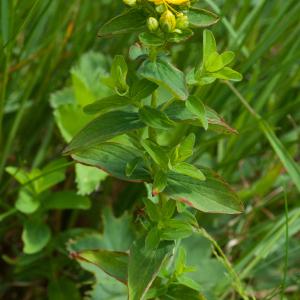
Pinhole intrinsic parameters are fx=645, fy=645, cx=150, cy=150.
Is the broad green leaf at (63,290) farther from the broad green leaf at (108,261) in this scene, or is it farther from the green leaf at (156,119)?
the green leaf at (156,119)

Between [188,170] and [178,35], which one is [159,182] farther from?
[178,35]

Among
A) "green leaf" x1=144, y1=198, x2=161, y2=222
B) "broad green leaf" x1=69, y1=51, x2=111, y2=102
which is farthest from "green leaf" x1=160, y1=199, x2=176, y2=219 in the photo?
"broad green leaf" x1=69, y1=51, x2=111, y2=102

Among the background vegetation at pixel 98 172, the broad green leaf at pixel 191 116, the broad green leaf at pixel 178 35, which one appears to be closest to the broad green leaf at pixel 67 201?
the background vegetation at pixel 98 172

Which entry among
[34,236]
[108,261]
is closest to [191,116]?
[108,261]

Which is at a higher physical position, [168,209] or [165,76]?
[165,76]

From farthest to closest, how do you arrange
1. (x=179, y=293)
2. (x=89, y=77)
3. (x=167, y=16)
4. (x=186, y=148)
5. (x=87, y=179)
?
(x=89, y=77) < (x=87, y=179) < (x=179, y=293) < (x=186, y=148) < (x=167, y=16)

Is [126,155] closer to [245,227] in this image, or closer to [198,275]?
[198,275]

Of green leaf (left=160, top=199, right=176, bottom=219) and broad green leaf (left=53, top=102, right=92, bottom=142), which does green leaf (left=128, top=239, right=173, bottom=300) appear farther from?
broad green leaf (left=53, top=102, right=92, bottom=142)

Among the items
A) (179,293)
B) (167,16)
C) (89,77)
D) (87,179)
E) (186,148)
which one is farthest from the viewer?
(89,77)
